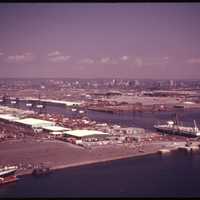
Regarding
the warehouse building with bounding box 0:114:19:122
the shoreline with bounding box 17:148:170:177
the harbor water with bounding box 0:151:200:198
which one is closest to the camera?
the harbor water with bounding box 0:151:200:198

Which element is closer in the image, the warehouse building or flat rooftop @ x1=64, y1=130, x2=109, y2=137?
flat rooftop @ x1=64, y1=130, x2=109, y2=137

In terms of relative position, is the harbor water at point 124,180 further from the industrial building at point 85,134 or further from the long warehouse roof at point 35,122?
the long warehouse roof at point 35,122

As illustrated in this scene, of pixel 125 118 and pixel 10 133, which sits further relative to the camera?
pixel 125 118

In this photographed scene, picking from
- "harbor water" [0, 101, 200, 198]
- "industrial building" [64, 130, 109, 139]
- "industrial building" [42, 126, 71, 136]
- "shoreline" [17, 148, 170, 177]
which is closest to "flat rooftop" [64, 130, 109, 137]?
"industrial building" [64, 130, 109, 139]

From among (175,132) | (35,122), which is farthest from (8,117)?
(175,132)

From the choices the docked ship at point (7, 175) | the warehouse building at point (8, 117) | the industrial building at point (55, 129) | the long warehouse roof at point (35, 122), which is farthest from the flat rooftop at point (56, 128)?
the docked ship at point (7, 175)

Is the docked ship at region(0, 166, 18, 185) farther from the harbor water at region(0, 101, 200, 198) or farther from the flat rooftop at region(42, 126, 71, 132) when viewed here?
the flat rooftop at region(42, 126, 71, 132)

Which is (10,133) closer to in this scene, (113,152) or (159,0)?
(113,152)

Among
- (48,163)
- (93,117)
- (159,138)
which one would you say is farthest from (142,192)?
(93,117)
